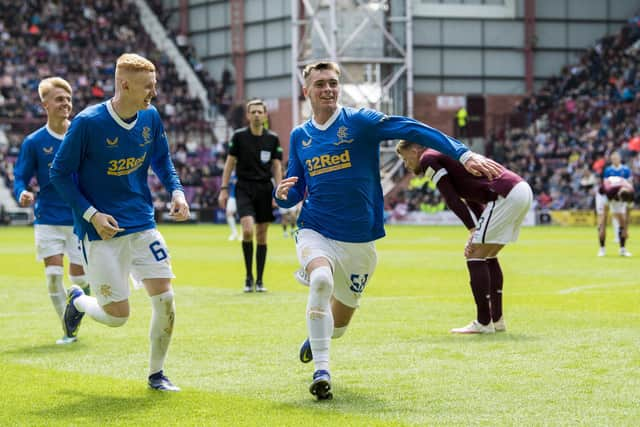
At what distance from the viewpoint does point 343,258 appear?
7781 mm

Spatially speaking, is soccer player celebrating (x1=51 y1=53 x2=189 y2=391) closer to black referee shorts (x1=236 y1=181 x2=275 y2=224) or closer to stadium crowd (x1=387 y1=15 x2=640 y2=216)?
black referee shorts (x1=236 y1=181 x2=275 y2=224)

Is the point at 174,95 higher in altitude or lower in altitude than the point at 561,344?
higher

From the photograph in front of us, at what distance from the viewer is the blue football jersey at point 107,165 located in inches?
301

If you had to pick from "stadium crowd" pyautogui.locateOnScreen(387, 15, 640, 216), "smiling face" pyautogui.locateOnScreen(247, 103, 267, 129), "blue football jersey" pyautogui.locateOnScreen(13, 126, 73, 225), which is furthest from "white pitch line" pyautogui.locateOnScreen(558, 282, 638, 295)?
"stadium crowd" pyautogui.locateOnScreen(387, 15, 640, 216)

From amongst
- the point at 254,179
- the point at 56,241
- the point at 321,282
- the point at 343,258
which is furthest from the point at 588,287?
the point at 321,282

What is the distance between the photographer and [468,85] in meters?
54.2

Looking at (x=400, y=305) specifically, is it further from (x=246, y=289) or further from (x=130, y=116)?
(x=130, y=116)

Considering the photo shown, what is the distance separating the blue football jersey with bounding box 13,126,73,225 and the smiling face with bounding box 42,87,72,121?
0.89 feet

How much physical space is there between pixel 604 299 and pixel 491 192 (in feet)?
12.8

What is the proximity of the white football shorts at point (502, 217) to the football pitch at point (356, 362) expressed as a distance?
36.7 inches

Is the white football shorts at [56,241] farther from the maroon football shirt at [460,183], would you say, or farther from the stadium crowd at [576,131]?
the stadium crowd at [576,131]

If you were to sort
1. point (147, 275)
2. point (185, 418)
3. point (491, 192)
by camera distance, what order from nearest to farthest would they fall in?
point (185, 418), point (147, 275), point (491, 192)

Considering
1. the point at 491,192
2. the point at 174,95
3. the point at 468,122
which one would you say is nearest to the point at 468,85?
the point at 468,122

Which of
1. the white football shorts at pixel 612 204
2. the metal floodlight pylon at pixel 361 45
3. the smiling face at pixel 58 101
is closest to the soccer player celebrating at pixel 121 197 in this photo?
the smiling face at pixel 58 101
